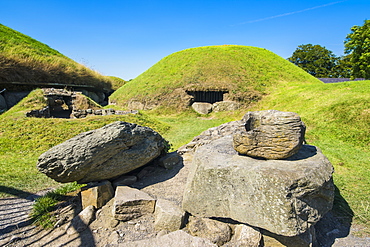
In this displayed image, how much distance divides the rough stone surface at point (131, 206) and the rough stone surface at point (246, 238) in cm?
195

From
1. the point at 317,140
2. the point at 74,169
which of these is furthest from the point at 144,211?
the point at 317,140

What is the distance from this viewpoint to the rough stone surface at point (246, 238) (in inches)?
159

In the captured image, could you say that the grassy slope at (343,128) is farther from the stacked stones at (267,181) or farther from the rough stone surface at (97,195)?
the rough stone surface at (97,195)

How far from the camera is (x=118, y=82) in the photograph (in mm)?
43781

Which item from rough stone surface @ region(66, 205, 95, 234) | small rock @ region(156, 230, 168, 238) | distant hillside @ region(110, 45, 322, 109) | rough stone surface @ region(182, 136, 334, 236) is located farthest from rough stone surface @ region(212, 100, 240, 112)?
small rock @ region(156, 230, 168, 238)

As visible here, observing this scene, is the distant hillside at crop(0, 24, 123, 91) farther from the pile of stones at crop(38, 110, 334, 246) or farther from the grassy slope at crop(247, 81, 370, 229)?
the grassy slope at crop(247, 81, 370, 229)

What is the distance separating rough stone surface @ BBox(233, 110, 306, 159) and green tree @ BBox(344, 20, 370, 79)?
29.3 m

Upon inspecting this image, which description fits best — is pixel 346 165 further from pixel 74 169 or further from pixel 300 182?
pixel 74 169

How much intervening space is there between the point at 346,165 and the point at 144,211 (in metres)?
8.24

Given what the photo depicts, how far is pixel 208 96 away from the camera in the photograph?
82.6ft

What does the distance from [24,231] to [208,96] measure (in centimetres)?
2213

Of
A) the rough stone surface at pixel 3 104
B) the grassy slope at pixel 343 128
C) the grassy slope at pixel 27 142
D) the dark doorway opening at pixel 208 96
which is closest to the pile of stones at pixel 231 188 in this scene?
the grassy slope at pixel 343 128

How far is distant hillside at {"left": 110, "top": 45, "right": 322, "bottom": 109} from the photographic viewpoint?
82.0 ft

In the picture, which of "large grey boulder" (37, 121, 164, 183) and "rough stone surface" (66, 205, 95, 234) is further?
"large grey boulder" (37, 121, 164, 183)
